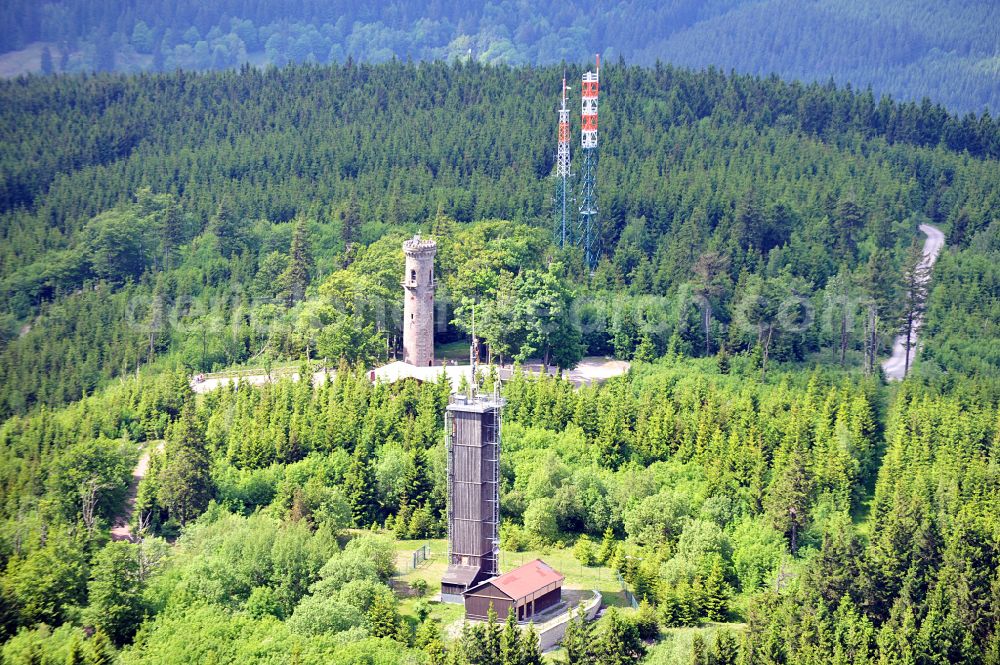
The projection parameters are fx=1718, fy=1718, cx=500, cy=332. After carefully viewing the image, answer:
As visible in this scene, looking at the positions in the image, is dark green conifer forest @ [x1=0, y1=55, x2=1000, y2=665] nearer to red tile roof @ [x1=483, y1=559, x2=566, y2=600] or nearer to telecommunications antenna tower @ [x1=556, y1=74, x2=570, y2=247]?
red tile roof @ [x1=483, y1=559, x2=566, y2=600]

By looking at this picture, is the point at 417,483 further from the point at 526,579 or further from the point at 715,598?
the point at 715,598

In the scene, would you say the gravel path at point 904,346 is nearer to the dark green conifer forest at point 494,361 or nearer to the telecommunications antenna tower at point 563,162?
the dark green conifer forest at point 494,361

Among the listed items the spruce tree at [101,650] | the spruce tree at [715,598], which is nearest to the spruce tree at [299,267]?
the spruce tree at [101,650]

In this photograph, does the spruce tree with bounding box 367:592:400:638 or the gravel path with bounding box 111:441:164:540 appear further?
the gravel path with bounding box 111:441:164:540

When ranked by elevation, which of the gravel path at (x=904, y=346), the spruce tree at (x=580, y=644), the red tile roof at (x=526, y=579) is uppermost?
the gravel path at (x=904, y=346)

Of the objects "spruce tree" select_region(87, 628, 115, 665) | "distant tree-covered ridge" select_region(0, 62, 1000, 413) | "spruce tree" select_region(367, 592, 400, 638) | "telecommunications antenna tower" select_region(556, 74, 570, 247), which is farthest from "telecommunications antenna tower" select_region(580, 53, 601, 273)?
"spruce tree" select_region(87, 628, 115, 665)

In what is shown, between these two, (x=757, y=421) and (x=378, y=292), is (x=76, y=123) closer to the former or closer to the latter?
(x=378, y=292)

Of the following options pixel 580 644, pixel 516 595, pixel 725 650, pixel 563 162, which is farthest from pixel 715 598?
A: pixel 563 162
